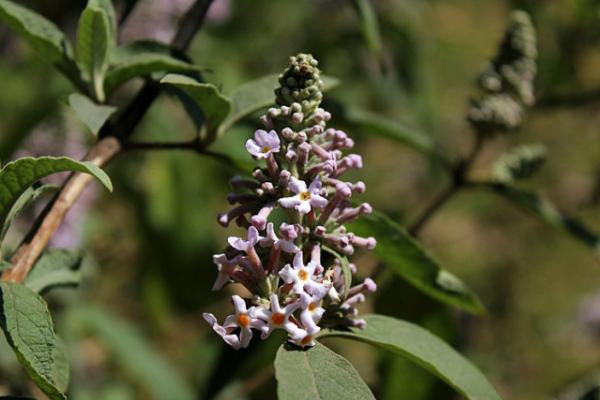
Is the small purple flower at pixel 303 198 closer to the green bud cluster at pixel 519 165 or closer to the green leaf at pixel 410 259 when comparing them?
the green leaf at pixel 410 259

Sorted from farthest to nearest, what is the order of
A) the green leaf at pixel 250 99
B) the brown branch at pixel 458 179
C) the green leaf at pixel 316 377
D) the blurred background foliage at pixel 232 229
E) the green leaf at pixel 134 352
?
the green leaf at pixel 134 352 → the blurred background foliage at pixel 232 229 → the brown branch at pixel 458 179 → the green leaf at pixel 250 99 → the green leaf at pixel 316 377

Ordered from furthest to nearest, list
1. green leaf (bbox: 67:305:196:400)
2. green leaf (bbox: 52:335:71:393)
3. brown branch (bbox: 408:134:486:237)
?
green leaf (bbox: 67:305:196:400)
brown branch (bbox: 408:134:486:237)
green leaf (bbox: 52:335:71:393)

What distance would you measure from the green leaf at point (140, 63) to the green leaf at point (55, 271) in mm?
251

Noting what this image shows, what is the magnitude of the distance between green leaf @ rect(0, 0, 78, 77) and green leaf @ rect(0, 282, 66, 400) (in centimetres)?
40

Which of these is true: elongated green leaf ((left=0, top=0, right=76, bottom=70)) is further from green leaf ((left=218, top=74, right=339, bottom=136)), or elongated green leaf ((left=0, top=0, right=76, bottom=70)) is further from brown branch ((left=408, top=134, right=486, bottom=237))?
brown branch ((left=408, top=134, right=486, bottom=237))

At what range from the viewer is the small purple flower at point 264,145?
100 cm

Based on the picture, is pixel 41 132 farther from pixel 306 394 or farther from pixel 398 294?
pixel 306 394

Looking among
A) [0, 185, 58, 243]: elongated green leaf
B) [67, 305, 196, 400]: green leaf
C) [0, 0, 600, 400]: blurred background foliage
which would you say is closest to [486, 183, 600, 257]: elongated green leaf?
[0, 0, 600, 400]: blurred background foliage

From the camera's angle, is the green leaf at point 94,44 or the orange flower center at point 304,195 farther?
the green leaf at point 94,44

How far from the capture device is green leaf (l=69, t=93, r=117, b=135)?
1.09 metres

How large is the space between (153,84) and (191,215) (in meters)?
1.56

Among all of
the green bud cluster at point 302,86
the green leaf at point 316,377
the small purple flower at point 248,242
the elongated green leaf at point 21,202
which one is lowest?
the elongated green leaf at point 21,202

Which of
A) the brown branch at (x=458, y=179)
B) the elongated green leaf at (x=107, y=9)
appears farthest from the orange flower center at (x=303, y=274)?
the brown branch at (x=458, y=179)

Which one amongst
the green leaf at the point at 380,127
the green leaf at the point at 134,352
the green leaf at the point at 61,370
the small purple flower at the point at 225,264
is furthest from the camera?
the green leaf at the point at 134,352
